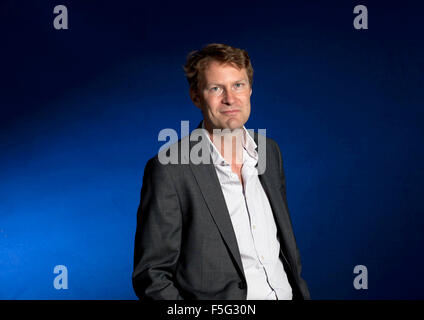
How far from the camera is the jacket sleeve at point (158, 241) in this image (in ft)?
4.62

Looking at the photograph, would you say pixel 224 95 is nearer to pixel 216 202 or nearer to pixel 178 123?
pixel 216 202

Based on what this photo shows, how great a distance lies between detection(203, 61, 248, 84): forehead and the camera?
155 cm

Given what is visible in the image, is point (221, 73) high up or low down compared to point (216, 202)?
up

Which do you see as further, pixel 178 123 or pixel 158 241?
pixel 178 123

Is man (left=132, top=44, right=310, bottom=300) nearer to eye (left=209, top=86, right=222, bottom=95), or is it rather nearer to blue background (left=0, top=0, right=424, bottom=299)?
eye (left=209, top=86, right=222, bottom=95)

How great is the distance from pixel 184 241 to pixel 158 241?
9 centimetres

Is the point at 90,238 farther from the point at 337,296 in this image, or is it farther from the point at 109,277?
the point at 337,296

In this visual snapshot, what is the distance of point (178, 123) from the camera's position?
2.84m

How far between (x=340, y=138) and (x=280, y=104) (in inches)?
16.9

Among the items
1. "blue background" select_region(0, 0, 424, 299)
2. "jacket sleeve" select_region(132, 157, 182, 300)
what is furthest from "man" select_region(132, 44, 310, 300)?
"blue background" select_region(0, 0, 424, 299)

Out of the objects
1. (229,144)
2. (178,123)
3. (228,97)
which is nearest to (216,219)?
(229,144)

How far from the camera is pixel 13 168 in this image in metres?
2.78

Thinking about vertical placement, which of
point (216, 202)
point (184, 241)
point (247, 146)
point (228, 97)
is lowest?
point (184, 241)

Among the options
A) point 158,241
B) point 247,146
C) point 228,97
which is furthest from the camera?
point 247,146
